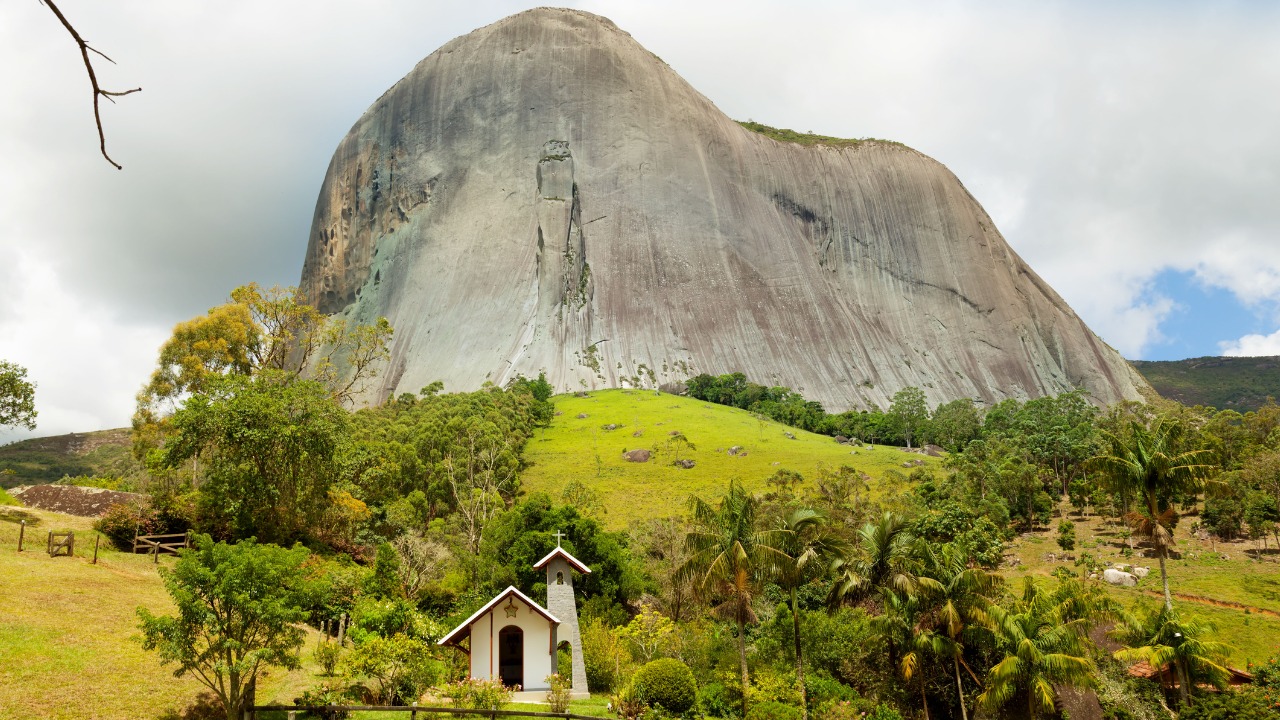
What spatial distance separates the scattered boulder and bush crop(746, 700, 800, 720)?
1976 cm

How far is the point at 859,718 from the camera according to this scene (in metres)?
22.3

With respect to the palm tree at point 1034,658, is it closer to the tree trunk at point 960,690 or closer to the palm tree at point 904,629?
the tree trunk at point 960,690

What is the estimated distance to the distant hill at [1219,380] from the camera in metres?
140

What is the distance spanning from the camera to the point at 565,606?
23875mm

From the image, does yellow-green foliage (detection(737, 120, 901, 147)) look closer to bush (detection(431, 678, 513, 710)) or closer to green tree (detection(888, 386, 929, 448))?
green tree (detection(888, 386, 929, 448))

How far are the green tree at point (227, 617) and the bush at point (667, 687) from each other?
26.9ft

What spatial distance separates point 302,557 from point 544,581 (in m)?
11.3

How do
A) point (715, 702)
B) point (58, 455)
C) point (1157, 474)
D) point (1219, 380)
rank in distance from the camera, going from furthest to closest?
point (1219, 380), point (58, 455), point (1157, 474), point (715, 702)

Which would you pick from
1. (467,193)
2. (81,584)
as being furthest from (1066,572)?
(467,193)

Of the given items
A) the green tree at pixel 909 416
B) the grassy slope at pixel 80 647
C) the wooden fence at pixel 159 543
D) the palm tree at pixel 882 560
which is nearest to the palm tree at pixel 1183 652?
the palm tree at pixel 882 560

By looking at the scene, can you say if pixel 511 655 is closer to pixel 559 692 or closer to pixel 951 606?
pixel 559 692

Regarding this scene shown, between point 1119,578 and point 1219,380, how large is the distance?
145 meters

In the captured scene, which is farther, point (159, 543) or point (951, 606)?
point (159, 543)

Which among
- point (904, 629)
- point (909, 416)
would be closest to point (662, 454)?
point (909, 416)
